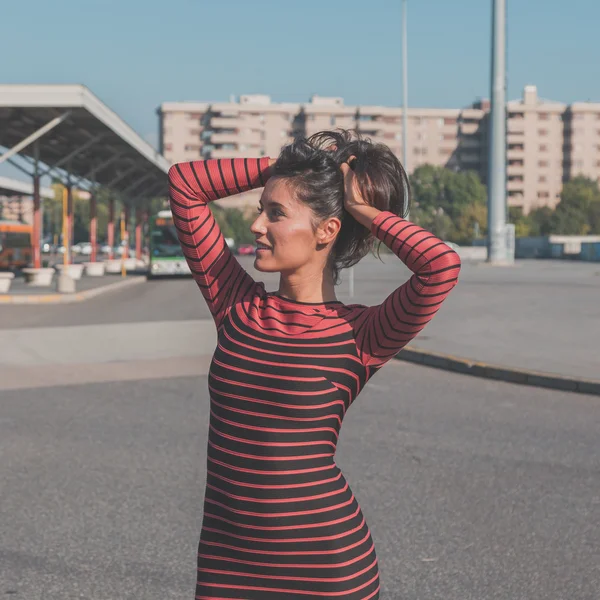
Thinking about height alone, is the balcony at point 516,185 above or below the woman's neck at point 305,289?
above

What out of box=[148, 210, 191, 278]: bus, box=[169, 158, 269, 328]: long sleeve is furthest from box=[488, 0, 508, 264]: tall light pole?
box=[169, 158, 269, 328]: long sleeve

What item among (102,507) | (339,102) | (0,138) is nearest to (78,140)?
(0,138)

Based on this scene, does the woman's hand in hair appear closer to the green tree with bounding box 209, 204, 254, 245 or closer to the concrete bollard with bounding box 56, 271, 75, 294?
the concrete bollard with bounding box 56, 271, 75, 294

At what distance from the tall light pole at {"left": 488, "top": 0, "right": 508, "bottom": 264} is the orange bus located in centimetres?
2389

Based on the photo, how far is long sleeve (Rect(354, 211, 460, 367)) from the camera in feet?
7.36

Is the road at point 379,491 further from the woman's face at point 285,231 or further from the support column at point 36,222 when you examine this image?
the support column at point 36,222

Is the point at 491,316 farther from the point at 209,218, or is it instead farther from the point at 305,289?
the point at 305,289

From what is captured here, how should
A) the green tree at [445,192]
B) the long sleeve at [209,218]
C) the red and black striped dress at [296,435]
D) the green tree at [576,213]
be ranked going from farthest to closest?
1. the green tree at [445,192]
2. the green tree at [576,213]
3. the long sleeve at [209,218]
4. the red and black striped dress at [296,435]

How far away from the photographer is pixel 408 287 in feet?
7.43

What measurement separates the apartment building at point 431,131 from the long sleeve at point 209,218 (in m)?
155

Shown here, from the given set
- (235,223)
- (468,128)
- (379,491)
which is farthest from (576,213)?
(379,491)

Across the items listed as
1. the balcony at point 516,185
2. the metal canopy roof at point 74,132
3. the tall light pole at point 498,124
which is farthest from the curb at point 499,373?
the balcony at point 516,185

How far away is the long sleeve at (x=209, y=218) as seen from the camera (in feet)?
8.20

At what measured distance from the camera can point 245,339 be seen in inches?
90.2
